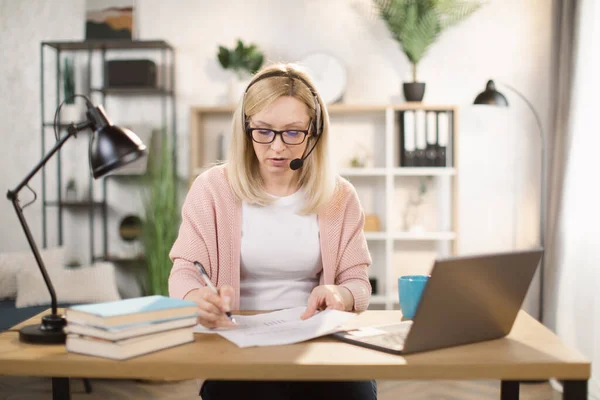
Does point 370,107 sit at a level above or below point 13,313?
above

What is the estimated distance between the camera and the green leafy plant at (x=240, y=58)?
381 centimetres

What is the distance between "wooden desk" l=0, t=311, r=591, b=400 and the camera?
103cm

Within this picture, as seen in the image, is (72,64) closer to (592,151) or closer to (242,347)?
(592,151)

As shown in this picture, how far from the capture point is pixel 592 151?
3.04m

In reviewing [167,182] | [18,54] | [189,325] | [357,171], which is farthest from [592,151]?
[18,54]

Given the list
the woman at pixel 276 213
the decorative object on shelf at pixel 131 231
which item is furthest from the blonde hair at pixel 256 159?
the decorative object on shelf at pixel 131 231

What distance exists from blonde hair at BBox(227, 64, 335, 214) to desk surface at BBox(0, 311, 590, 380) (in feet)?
2.16

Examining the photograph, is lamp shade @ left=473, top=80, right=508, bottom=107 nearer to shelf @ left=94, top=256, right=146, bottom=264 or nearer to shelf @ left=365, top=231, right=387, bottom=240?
shelf @ left=365, top=231, right=387, bottom=240

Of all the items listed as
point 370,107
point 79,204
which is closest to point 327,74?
point 370,107

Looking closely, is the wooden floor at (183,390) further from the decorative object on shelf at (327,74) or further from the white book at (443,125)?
the decorative object on shelf at (327,74)

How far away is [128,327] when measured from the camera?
1054 millimetres

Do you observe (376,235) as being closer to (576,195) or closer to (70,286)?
(576,195)

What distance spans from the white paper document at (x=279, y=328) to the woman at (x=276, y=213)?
Result: 23 centimetres

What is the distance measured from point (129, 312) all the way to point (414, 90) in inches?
116
